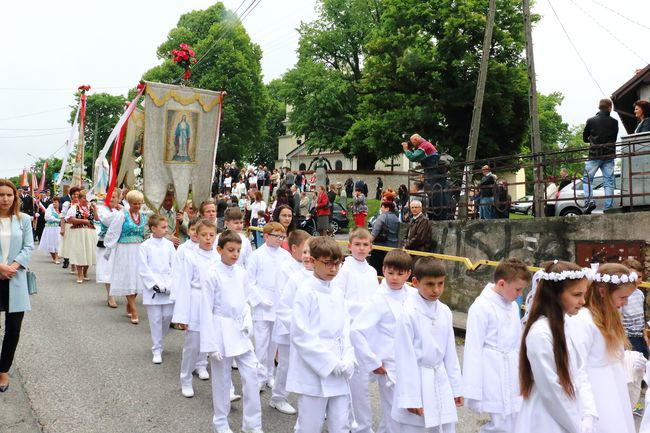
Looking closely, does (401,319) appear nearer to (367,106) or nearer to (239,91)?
(367,106)

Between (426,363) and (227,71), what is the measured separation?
152 ft

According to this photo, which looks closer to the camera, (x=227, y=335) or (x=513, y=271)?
(x=513, y=271)

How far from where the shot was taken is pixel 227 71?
4869 centimetres

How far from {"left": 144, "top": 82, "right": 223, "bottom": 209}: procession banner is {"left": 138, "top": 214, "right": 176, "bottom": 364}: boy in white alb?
2.61 metres

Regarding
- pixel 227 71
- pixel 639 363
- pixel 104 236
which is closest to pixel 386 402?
pixel 639 363

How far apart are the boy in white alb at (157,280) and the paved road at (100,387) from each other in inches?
12.5

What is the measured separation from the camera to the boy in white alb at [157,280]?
26.1 feet

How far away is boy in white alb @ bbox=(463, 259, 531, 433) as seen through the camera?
4.96 metres

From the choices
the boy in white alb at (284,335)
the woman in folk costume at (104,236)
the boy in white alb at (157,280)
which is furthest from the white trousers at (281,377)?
the woman in folk costume at (104,236)

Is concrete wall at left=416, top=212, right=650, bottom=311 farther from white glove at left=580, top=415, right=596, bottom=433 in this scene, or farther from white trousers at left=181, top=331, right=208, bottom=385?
white glove at left=580, top=415, right=596, bottom=433

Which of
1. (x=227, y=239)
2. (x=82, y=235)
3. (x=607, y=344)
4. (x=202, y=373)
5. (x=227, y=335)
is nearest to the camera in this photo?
(x=607, y=344)

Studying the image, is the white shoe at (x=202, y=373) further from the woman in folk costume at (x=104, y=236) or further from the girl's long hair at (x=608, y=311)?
the girl's long hair at (x=608, y=311)

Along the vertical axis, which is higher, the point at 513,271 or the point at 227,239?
the point at 227,239

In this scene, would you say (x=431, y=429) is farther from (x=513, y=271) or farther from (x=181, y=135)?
(x=181, y=135)
